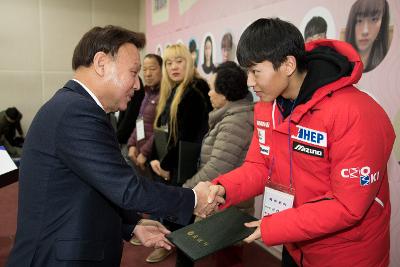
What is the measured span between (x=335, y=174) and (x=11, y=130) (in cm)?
543

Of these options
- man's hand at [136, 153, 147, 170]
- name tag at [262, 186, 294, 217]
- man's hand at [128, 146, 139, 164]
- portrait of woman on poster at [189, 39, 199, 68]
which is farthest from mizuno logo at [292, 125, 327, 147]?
portrait of woman on poster at [189, 39, 199, 68]

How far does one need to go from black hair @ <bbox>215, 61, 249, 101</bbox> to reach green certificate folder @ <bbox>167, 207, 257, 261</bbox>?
1.01 meters

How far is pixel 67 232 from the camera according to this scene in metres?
1.09

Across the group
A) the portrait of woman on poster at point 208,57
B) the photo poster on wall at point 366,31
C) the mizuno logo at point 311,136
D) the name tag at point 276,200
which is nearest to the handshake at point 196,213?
the name tag at point 276,200

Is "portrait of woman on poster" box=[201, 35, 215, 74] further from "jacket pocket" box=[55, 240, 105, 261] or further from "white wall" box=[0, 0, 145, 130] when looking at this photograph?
"white wall" box=[0, 0, 145, 130]

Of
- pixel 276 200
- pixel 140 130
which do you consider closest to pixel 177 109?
pixel 140 130

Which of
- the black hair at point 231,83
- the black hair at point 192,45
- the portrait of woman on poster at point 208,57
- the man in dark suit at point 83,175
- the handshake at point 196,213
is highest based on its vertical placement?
the black hair at point 192,45

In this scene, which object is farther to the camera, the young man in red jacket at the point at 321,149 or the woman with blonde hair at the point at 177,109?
the woman with blonde hair at the point at 177,109

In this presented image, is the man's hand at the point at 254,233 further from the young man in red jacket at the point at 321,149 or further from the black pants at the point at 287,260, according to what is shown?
the black pants at the point at 287,260

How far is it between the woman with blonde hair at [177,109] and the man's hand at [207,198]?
1030mm

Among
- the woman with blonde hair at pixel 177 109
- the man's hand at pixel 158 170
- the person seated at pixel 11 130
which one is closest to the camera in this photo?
the woman with blonde hair at pixel 177 109

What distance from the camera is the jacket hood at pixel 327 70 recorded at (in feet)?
3.79

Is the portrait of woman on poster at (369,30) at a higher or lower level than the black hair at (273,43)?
higher

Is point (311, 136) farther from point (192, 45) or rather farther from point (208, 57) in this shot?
point (192, 45)
